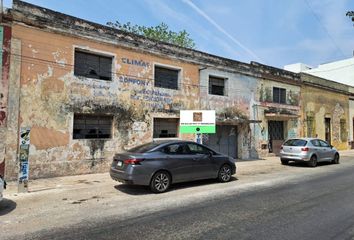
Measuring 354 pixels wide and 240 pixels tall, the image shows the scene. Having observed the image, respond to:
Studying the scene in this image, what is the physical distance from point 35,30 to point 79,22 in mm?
1814

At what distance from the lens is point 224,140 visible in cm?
1823

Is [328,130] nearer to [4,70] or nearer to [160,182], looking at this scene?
[160,182]

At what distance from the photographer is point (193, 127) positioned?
13.1 meters

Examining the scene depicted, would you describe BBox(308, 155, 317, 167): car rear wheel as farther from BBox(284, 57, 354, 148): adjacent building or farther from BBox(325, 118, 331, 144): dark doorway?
BBox(325, 118, 331, 144): dark doorway

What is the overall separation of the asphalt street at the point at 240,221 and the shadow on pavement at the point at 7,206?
1.98 meters

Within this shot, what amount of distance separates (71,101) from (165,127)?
5026mm

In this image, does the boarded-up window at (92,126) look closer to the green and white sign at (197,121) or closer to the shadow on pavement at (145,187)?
the green and white sign at (197,121)

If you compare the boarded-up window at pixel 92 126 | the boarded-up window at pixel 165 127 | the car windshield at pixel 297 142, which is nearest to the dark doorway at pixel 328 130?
the car windshield at pixel 297 142

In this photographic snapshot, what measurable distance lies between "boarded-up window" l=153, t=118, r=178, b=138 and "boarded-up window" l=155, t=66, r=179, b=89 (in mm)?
1718

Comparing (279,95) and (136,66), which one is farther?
(279,95)

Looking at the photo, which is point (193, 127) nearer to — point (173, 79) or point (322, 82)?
point (173, 79)

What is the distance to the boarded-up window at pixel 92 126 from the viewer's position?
40.2 ft


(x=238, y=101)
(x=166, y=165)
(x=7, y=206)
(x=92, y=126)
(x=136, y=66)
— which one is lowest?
(x=7, y=206)

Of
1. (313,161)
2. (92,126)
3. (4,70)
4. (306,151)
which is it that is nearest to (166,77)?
(92,126)
